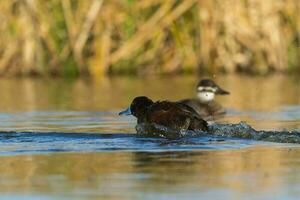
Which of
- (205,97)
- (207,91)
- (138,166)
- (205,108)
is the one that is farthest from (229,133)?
(207,91)

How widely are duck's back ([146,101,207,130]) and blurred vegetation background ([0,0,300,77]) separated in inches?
411

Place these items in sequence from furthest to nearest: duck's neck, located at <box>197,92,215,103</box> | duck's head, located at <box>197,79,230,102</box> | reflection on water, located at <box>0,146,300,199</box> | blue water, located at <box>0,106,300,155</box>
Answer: duck's head, located at <box>197,79,230,102</box> < duck's neck, located at <box>197,92,215,103</box> < blue water, located at <box>0,106,300,155</box> < reflection on water, located at <box>0,146,300,199</box>

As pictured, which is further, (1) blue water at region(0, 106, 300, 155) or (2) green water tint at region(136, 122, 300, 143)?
(2) green water tint at region(136, 122, 300, 143)

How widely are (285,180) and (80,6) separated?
1402cm

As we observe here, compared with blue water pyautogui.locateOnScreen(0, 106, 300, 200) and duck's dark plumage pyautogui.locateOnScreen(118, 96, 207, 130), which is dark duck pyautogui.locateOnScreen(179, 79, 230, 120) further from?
duck's dark plumage pyautogui.locateOnScreen(118, 96, 207, 130)

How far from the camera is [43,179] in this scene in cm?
682

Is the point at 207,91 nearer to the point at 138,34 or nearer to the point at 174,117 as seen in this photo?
the point at 174,117

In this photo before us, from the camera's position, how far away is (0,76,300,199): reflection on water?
6.28m

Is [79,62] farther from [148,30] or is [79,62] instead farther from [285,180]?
[285,180]

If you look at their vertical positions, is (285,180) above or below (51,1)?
below

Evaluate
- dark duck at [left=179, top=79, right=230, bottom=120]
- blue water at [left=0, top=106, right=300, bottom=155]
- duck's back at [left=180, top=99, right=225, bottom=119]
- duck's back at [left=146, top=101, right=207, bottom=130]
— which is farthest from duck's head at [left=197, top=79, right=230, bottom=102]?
duck's back at [left=146, top=101, right=207, bottom=130]

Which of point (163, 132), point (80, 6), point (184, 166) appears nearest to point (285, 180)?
point (184, 166)

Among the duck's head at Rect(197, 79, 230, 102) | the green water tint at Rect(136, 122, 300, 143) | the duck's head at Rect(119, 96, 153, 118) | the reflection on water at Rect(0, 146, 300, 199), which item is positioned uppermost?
the duck's head at Rect(197, 79, 230, 102)

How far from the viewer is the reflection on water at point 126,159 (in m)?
6.28
